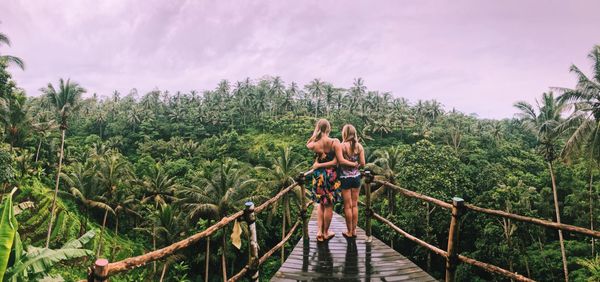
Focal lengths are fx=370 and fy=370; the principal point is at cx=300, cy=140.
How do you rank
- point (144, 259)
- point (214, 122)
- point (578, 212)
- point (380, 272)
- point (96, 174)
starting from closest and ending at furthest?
point (144, 259), point (380, 272), point (578, 212), point (96, 174), point (214, 122)

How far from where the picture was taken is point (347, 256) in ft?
14.6

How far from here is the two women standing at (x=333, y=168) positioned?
4.83m

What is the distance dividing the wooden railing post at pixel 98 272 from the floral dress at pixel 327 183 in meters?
3.45

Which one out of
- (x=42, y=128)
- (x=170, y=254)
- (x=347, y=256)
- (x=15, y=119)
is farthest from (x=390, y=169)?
(x=42, y=128)

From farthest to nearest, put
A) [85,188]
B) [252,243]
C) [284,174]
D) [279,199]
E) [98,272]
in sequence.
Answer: [85,188] < [284,174] < [279,199] < [252,243] < [98,272]

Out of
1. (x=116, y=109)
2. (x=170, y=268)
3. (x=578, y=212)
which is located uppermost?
(x=116, y=109)

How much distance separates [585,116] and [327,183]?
19181 mm

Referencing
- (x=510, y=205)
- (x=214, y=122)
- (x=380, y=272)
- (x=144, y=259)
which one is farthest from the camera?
(x=214, y=122)

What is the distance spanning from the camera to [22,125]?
29516 mm

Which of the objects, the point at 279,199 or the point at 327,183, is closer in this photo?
the point at 327,183

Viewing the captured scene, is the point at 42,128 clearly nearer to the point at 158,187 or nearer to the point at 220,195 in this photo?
the point at 158,187

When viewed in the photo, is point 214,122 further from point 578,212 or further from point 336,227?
point 336,227

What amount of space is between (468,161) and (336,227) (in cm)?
3764

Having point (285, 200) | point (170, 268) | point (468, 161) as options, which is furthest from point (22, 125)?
point (468, 161)
